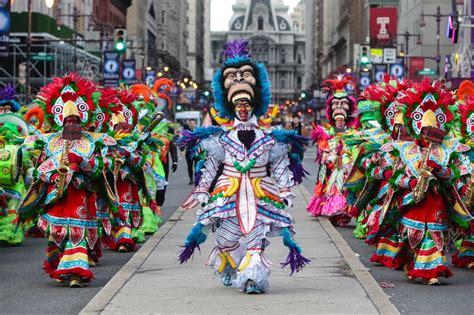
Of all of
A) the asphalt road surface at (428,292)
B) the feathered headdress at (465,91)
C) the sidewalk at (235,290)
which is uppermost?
the feathered headdress at (465,91)

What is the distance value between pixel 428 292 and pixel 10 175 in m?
6.02

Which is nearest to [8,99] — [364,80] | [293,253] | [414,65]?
[293,253]

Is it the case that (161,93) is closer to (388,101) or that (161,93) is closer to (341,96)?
(341,96)

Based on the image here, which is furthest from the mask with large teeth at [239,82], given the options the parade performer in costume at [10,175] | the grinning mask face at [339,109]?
the grinning mask face at [339,109]

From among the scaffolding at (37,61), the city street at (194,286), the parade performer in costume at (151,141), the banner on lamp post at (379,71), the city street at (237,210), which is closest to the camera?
the city street at (194,286)

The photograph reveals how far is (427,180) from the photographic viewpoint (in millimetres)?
12273

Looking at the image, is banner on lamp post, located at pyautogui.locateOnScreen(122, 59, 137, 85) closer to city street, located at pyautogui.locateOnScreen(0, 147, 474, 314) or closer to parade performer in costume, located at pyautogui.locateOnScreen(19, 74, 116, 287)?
city street, located at pyautogui.locateOnScreen(0, 147, 474, 314)

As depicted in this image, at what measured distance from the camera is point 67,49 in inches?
2441

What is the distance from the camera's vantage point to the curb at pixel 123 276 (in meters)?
10.4

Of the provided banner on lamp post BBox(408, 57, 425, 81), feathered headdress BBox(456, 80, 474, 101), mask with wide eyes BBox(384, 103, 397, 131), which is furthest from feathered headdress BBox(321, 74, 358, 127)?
banner on lamp post BBox(408, 57, 425, 81)

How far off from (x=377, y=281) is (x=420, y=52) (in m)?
73.9

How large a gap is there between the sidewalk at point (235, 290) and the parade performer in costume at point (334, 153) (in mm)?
4202

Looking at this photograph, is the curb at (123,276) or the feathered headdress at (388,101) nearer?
the curb at (123,276)

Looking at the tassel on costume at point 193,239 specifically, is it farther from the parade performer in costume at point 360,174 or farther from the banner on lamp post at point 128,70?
the banner on lamp post at point 128,70
